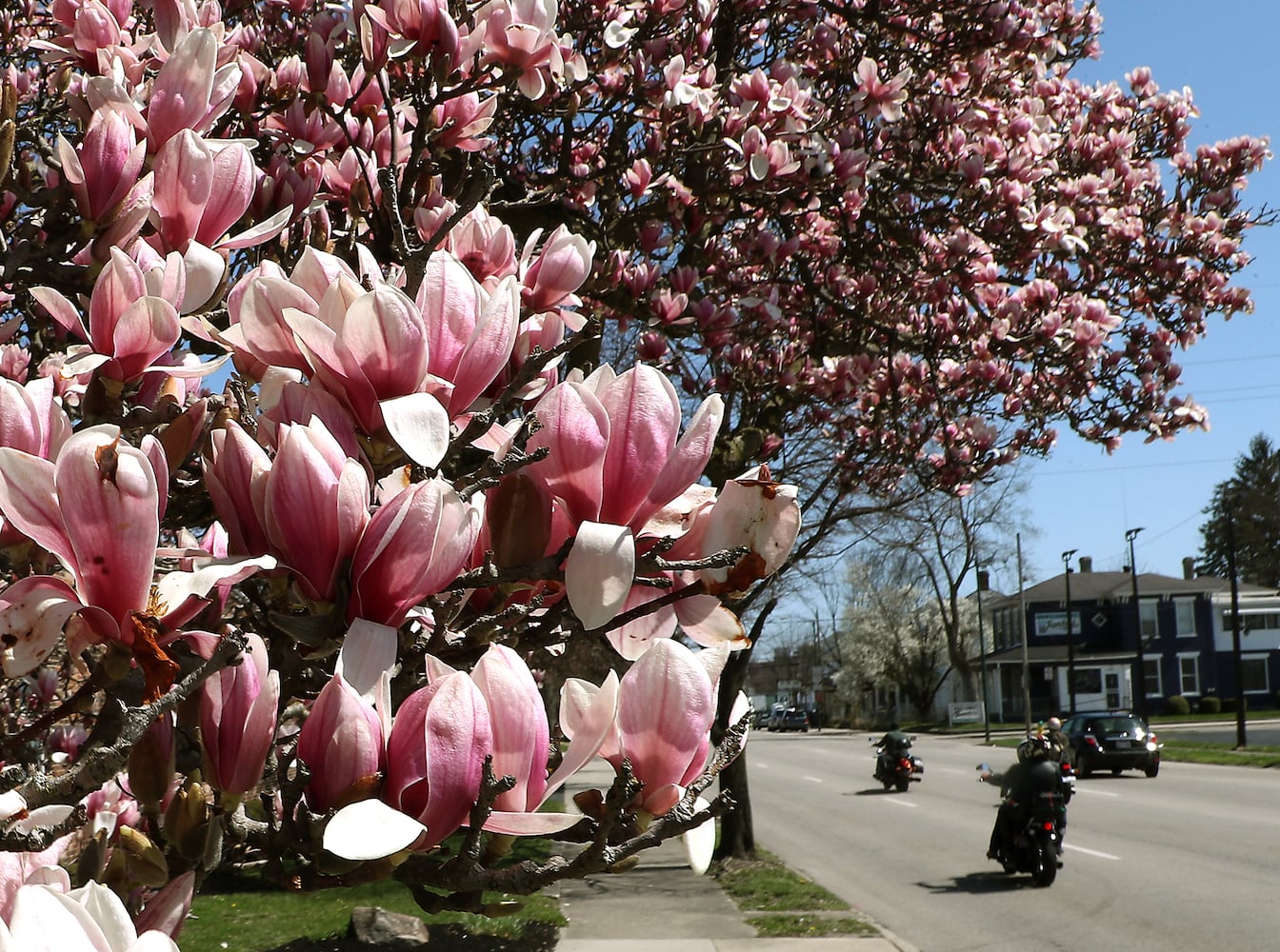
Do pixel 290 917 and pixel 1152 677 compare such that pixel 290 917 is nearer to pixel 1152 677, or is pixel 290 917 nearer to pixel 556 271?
pixel 556 271

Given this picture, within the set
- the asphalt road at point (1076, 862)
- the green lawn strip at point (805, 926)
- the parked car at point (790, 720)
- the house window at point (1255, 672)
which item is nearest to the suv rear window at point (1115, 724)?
the asphalt road at point (1076, 862)

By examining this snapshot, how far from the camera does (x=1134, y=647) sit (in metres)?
60.8

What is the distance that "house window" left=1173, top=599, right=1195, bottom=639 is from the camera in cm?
6188

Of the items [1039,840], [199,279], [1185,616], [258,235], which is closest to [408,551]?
[199,279]

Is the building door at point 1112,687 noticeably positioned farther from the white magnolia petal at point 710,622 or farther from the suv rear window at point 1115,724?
the white magnolia petal at point 710,622

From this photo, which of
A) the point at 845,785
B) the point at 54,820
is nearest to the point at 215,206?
the point at 54,820

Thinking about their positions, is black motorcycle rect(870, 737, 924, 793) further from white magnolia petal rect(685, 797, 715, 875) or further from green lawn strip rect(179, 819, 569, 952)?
white magnolia petal rect(685, 797, 715, 875)

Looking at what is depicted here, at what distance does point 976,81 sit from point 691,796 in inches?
274

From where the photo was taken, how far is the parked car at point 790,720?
71.7m

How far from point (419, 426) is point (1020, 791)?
Answer: 12.9m

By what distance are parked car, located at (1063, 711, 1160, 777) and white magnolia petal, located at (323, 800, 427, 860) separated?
25.8 m

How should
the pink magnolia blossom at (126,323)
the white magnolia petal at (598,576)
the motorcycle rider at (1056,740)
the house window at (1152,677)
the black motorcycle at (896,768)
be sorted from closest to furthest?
the white magnolia petal at (598,576), the pink magnolia blossom at (126,323), the motorcycle rider at (1056,740), the black motorcycle at (896,768), the house window at (1152,677)

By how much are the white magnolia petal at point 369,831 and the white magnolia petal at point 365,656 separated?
0.34 ft

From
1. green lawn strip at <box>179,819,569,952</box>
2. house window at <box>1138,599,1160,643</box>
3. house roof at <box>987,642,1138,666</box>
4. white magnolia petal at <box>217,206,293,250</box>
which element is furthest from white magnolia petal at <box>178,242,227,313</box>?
house window at <box>1138,599,1160,643</box>
